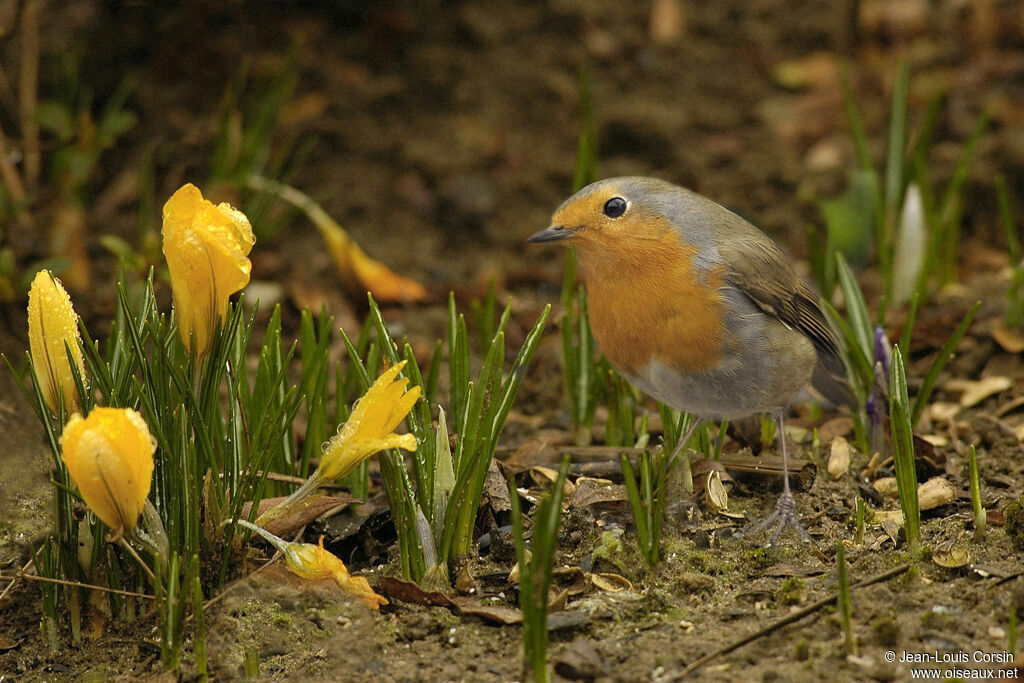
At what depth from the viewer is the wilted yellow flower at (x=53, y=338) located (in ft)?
8.36

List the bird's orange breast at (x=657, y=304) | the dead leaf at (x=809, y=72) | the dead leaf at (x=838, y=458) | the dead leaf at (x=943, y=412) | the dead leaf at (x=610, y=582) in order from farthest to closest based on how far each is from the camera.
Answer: the dead leaf at (x=809, y=72) < the dead leaf at (x=943, y=412) < the dead leaf at (x=838, y=458) < the bird's orange breast at (x=657, y=304) < the dead leaf at (x=610, y=582)

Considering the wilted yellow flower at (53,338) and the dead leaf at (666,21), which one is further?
the dead leaf at (666,21)

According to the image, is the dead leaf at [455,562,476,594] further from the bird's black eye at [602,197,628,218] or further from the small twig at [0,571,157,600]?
the bird's black eye at [602,197,628,218]

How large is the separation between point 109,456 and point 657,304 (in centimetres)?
147

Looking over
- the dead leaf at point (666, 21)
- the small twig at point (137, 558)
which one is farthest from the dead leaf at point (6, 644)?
the dead leaf at point (666, 21)

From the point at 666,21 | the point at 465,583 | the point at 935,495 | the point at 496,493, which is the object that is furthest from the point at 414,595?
the point at 666,21

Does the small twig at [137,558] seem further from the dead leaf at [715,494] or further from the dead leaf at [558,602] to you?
the dead leaf at [715,494]

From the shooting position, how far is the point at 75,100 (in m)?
5.05

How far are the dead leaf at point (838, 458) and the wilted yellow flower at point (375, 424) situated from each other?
154 cm

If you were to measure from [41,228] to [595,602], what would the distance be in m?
3.09

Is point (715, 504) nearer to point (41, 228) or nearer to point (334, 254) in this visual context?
point (334, 254)

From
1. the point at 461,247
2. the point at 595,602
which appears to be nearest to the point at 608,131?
the point at 461,247

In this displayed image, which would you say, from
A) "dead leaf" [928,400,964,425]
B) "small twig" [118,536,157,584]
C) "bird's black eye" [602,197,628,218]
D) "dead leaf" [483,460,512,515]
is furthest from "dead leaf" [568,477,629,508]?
"dead leaf" [928,400,964,425]

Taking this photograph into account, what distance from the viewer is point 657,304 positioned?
3.03 m
